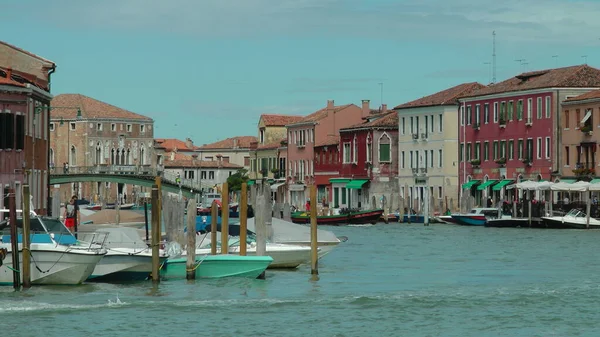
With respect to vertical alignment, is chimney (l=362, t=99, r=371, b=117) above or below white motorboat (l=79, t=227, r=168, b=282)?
above

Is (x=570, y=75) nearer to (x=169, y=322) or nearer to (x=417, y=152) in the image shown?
(x=417, y=152)

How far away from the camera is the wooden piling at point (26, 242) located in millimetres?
28406

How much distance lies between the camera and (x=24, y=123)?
149ft

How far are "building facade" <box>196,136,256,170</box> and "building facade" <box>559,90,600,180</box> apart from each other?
81891 mm

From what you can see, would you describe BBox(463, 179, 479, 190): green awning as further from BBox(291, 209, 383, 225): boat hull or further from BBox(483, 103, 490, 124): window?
BBox(291, 209, 383, 225): boat hull

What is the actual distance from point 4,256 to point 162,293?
9.97ft

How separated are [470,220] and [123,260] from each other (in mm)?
37980

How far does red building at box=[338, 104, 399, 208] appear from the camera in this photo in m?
86.2

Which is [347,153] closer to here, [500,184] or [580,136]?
[500,184]

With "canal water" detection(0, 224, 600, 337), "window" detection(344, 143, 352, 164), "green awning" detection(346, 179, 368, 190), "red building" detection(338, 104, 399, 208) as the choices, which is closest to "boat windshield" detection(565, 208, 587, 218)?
"canal water" detection(0, 224, 600, 337)

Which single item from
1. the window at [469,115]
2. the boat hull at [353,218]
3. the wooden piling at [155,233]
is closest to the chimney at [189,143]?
the window at [469,115]

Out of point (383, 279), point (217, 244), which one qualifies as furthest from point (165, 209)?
point (383, 279)

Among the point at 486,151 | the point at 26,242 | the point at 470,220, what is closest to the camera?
the point at 26,242

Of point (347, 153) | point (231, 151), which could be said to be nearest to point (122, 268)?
point (347, 153)
